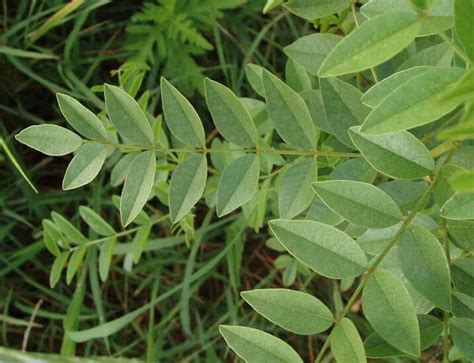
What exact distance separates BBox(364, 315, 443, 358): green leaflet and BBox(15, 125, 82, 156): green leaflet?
1.13 feet

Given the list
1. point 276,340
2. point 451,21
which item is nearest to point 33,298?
point 276,340

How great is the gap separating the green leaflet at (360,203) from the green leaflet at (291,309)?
3.2 inches

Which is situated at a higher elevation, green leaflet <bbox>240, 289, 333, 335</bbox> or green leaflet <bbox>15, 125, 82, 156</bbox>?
green leaflet <bbox>15, 125, 82, 156</bbox>

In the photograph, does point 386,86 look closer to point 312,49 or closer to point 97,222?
point 312,49

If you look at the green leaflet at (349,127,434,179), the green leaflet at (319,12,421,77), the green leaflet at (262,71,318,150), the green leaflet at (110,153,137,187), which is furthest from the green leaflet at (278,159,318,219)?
the green leaflet at (110,153,137,187)

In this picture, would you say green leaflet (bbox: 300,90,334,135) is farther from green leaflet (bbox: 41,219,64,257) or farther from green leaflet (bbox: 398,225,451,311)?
green leaflet (bbox: 41,219,64,257)

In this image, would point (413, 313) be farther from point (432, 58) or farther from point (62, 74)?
point (62, 74)

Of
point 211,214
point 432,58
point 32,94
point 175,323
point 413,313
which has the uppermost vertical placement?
point 432,58

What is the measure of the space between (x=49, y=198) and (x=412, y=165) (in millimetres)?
1088

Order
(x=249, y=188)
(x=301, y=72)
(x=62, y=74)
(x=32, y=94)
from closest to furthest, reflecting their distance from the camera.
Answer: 1. (x=249, y=188)
2. (x=301, y=72)
3. (x=62, y=74)
4. (x=32, y=94)

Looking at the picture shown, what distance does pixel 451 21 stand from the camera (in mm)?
588

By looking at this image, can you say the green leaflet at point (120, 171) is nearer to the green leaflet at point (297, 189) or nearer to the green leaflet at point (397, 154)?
the green leaflet at point (297, 189)

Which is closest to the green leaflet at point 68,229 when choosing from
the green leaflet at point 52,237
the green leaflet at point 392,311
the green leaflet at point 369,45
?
the green leaflet at point 52,237

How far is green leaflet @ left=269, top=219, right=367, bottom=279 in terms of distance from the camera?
68 cm
